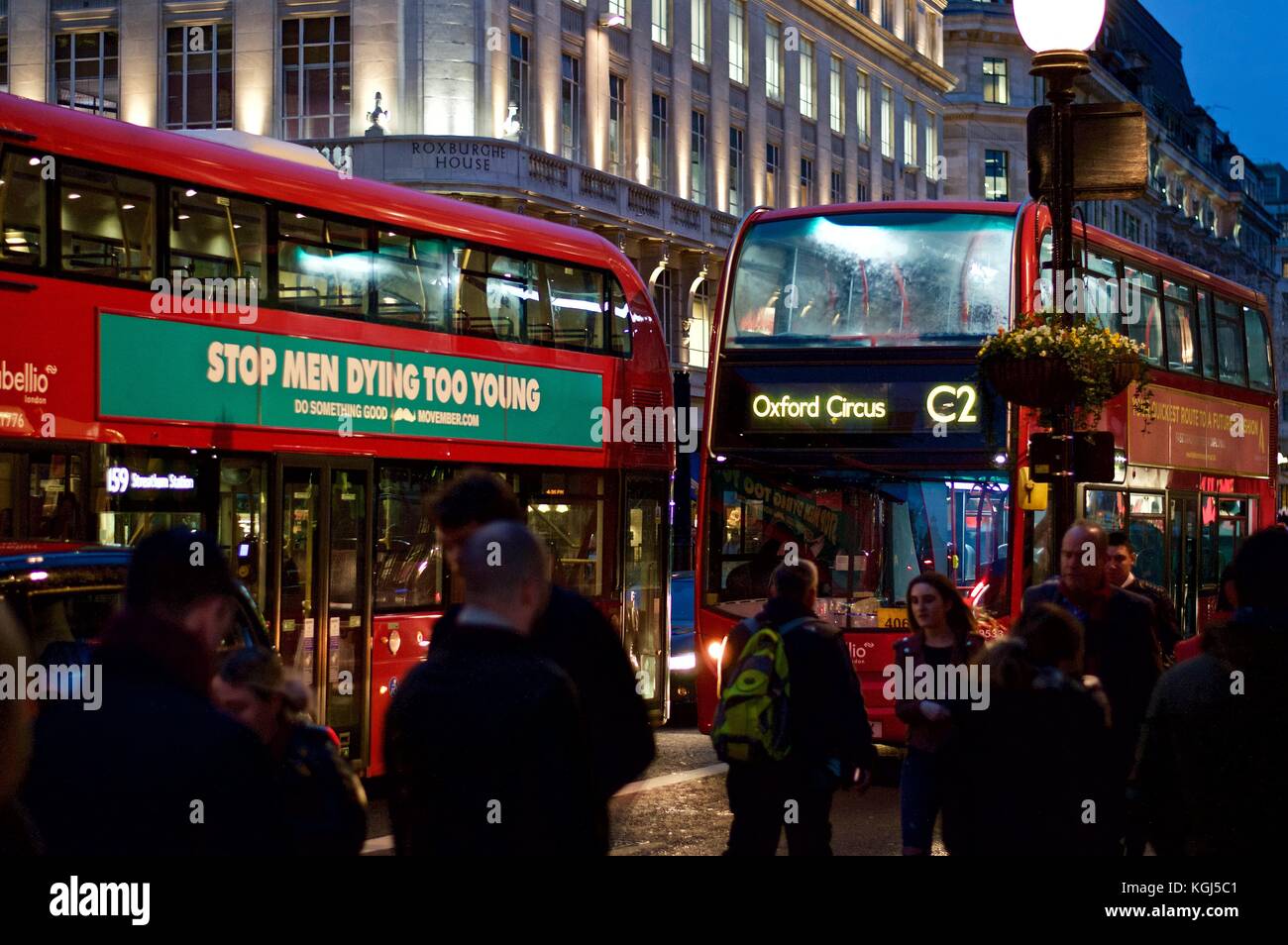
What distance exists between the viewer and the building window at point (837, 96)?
55562 millimetres

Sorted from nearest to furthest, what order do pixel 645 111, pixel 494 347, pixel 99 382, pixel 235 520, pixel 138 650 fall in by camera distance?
1. pixel 138 650
2. pixel 99 382
3. pixel 235 520
4. pixel 494 347
5. pixel 645 111

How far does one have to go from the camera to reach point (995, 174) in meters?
73.2

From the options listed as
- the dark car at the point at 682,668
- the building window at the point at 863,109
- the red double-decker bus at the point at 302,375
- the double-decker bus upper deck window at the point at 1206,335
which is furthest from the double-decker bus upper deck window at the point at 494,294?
the building window at the point at 863,109

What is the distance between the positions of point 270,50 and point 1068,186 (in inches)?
1134

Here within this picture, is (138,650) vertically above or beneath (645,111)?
beneath

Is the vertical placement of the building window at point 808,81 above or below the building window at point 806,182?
above

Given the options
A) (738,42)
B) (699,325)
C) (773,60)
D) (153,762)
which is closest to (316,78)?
(699,325)

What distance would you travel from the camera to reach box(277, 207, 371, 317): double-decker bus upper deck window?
477 inches

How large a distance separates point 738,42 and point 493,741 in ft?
155

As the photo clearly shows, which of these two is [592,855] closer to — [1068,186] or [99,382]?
[99,382]

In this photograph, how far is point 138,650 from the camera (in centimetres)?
368

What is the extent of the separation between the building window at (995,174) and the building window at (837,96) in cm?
1785

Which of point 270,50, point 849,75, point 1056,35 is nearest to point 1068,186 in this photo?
point 1056,35

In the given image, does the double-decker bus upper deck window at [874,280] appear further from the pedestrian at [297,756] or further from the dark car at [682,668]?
the pedestrian at [297,756]
